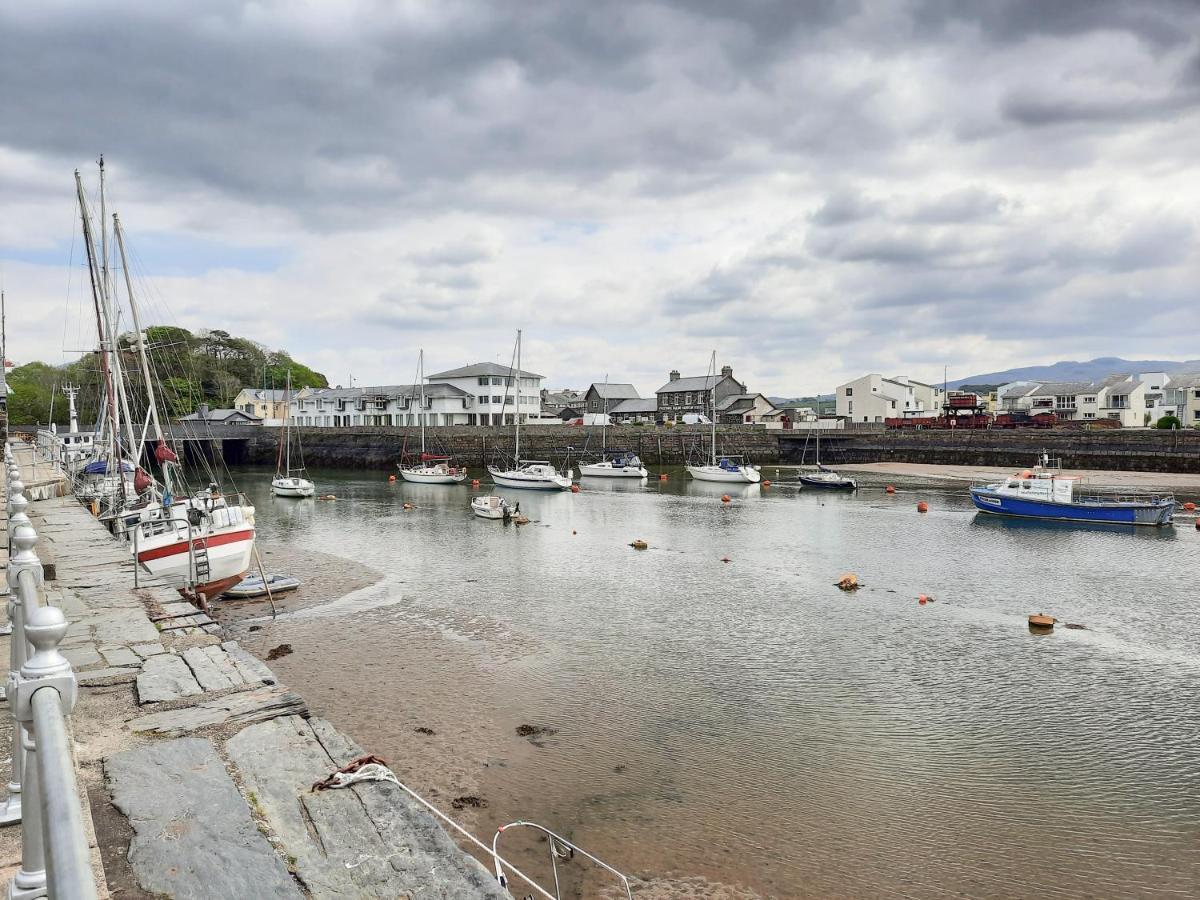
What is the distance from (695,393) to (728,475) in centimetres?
4725

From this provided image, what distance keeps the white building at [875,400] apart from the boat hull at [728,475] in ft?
149

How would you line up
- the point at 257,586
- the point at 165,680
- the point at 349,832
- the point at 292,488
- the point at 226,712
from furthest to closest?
1. the point at 292,488
2. the point at 257,586
3. the point at 165,680
4. the point at 226,712
5. the point at 349,832

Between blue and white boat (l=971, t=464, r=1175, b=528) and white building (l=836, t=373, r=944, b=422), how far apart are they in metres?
62.4

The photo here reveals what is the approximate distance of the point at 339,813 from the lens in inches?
258

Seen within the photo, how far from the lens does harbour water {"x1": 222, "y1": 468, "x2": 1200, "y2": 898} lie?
10.6 metres

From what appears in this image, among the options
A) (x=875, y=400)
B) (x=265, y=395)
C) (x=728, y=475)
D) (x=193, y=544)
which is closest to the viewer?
(x=193, y=544)

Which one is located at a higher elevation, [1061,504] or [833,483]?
[833,483]

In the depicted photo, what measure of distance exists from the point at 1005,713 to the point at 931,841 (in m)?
5.74

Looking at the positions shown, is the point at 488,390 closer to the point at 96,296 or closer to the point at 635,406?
the point at 635,406

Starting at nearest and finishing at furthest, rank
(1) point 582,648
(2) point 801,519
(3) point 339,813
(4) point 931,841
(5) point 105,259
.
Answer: (3) point 339,813, (4) point 931,841, (1) point 582,648, (5) point 105,259, (2) point 801,519

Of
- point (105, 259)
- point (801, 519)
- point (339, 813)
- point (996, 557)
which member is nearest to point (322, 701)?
point (339, 813)

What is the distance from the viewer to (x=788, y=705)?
1566cm

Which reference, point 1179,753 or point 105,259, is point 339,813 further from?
point 105,259

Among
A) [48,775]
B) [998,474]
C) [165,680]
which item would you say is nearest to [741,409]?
[998,474]
